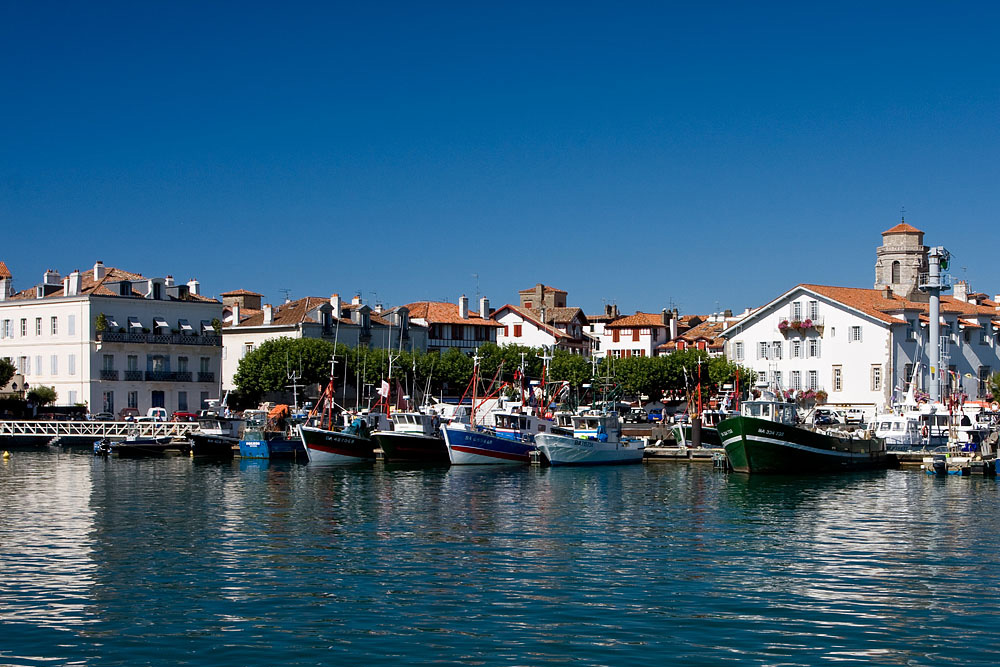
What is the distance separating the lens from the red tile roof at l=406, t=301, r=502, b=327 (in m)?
126

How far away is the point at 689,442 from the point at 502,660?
6141 cm

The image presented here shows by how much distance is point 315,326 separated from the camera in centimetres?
11069

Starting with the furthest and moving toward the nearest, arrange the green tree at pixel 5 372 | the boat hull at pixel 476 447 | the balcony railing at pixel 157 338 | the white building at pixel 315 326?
the white building at pixel 315 326, the balcony railing at pixel 157 338, the green tree at pixel 5 372, the boat hull at pixel 476 447

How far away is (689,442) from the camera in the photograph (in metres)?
80.4

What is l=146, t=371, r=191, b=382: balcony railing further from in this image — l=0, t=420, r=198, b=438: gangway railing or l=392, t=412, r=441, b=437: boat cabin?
l=392, t=412, r=441, b=437: boat cabin

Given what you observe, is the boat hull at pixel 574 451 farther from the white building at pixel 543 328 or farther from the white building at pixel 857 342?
the white building at pixel 543 328

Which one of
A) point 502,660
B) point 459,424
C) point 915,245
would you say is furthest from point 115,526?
point 915,245

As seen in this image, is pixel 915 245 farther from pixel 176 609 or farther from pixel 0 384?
pixel 176 609

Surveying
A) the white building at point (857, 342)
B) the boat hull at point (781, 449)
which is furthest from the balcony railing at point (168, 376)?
the boat hull at point (781, 449)

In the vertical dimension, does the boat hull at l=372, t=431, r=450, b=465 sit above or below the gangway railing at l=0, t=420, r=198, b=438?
below

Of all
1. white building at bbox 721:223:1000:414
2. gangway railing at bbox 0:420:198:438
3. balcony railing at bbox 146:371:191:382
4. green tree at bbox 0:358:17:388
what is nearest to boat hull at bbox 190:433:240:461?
gangway railing at bbox 0:420:198:438

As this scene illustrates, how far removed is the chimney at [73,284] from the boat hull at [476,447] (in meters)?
43.5

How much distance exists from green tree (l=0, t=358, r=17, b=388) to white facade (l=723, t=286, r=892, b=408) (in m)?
57.5

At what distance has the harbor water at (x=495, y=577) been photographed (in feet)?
69.4
